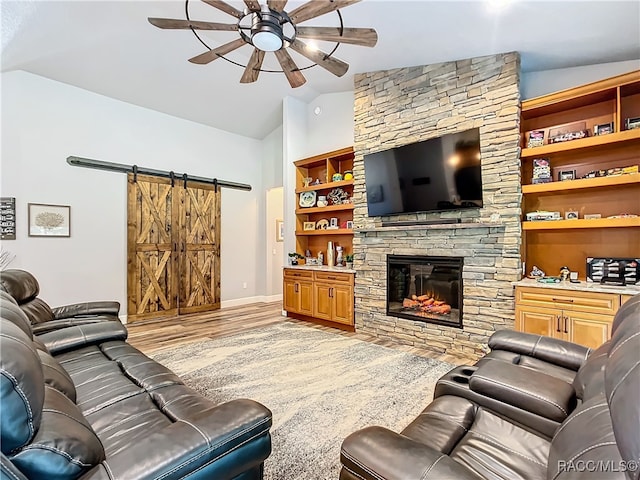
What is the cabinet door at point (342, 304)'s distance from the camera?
495cm

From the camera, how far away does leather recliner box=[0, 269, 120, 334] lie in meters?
2.66

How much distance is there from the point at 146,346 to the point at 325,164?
4.01 metres

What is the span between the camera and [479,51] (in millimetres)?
3744

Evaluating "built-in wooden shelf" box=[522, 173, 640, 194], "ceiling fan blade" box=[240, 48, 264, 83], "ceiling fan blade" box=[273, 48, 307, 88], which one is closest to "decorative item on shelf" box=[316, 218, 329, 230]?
"ceiling fan blade" box=[273, 48, 307, 88]

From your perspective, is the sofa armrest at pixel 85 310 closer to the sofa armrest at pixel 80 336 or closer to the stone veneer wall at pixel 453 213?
the sofa armrest at pixel 80 336

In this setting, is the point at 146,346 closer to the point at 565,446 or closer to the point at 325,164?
the point at 325,164

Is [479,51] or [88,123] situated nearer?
[479,51]

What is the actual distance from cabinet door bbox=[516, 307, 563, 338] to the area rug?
0.91 meters

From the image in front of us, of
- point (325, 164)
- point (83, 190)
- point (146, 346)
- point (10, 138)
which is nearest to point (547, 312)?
point (325, 164)

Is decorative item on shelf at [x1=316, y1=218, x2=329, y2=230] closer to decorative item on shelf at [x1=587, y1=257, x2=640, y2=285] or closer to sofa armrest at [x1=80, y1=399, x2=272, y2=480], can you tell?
decorative item on shelf at [x1=587, y1=257, x2=640, y2=285]

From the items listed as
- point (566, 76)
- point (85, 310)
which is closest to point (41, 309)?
point (85, 310)

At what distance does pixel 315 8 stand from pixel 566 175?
3103 millimetres

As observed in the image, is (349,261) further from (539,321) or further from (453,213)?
(539,321)

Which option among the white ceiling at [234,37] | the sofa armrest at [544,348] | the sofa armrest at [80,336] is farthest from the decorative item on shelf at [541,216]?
the sofa armrest at [80,336]
